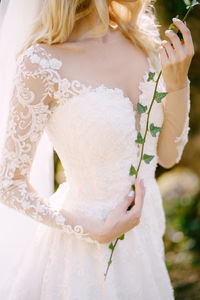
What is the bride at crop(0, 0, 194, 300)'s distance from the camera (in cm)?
163

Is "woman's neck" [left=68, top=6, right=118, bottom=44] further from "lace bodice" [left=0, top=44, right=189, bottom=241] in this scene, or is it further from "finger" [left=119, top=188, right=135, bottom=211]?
"finger" [left=119, top=188, right=135, bottom=211]

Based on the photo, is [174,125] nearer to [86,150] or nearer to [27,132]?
[86,150]

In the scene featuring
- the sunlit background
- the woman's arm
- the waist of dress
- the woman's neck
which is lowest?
the sunlit background

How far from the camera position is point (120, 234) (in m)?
1.63

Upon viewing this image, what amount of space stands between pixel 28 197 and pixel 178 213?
2.98 meters

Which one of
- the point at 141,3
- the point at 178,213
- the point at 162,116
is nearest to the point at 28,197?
the point at 162,116

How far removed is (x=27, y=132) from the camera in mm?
1628

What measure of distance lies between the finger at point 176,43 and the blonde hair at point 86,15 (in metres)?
0.33

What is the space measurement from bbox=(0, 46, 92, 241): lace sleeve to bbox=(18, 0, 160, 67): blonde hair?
121mm

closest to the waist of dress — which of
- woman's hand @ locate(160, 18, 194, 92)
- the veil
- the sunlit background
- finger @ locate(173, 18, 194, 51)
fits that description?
the veil

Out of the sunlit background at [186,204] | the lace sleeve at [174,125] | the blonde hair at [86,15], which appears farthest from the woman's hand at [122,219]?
the sunlit background at [186,204]

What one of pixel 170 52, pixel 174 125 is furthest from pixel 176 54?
pixel 174 125

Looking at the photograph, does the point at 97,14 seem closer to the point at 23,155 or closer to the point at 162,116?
the point at 162,116

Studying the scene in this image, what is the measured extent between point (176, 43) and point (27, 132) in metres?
Answer: 0.61
